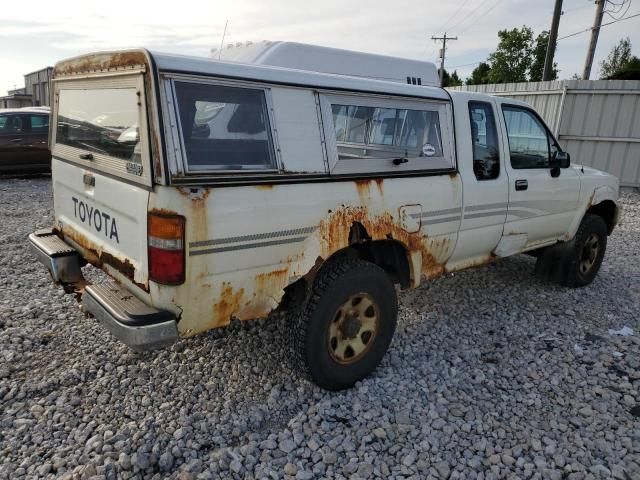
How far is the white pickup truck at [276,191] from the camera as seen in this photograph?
2.37m

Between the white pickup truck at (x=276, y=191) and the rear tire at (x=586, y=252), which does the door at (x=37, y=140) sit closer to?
the white pickup truck at (x=276, y=191)

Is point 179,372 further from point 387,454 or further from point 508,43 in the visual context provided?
point 508,43

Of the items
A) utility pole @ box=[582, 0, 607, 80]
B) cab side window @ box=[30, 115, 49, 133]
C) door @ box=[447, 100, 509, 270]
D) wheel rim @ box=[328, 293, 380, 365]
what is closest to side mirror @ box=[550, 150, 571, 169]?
door @ box=[447, 100, 509, 270]

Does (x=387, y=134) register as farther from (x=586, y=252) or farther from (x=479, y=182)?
(x=586, y=252)

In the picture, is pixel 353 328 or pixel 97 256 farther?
pixel 353 328

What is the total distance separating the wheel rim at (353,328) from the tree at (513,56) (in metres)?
32.1

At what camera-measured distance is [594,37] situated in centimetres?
1552

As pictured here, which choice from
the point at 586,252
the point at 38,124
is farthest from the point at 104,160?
the point at 38,124

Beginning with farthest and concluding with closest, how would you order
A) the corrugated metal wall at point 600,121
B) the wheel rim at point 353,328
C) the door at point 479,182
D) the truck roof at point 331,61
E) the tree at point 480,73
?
the tree at point 480,73, the corrugated metal wall at point 600,121, the door at point 479,182, the truck roof at point 331,61, the wheel rim at point 353,328

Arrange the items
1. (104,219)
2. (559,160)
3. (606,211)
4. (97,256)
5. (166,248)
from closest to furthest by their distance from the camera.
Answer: (166,248) < (104,219) < (97,256) < (559,160) < (606,211)

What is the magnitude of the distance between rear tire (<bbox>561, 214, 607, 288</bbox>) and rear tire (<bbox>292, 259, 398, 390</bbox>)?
2.79 meters

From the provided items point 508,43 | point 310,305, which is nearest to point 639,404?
point 310,305

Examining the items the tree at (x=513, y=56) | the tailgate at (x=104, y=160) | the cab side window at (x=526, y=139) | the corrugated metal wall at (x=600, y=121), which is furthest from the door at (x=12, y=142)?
the tree at (x=513, y=56)

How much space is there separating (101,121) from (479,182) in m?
2.75
